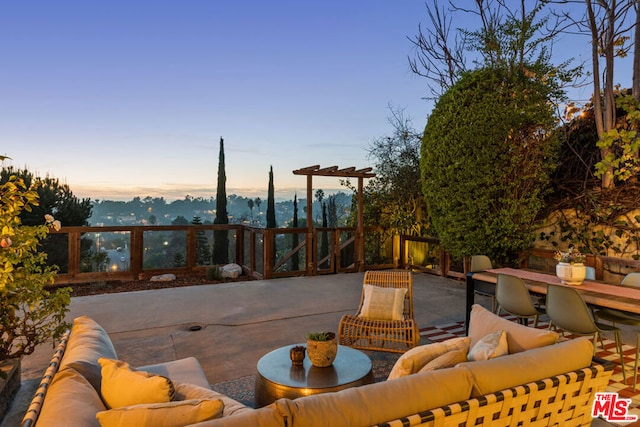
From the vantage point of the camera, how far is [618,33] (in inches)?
239

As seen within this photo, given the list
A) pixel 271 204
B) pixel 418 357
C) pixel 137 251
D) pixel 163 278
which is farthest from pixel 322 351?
pixel 271 204

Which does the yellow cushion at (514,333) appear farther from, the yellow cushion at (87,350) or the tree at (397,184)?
the tree at (397,184)

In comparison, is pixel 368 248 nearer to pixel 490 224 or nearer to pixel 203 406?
pixel 490 224

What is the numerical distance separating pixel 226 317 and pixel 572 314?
392 centimetres

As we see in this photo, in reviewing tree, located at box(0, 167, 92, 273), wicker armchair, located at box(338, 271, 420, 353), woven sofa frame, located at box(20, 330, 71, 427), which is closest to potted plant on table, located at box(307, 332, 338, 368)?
wicker armchair, located at box(338, 271, 420, 353)

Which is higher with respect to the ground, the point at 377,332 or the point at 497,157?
the point at 497,157

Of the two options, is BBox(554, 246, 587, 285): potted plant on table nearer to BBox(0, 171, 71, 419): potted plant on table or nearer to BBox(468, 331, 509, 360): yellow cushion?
BBox(468, 331, 509, 360): yellow cushion

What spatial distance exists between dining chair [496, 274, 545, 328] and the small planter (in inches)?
15.9

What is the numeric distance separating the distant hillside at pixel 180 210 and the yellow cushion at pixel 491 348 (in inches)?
261

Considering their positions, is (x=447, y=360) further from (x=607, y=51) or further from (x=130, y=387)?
(x=607, y=51)

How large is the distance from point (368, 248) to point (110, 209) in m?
6.14

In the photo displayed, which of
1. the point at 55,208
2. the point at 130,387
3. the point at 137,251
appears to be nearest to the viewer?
the point at 130,387

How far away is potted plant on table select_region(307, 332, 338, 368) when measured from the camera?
99.7 inches

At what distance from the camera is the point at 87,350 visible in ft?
6.43
